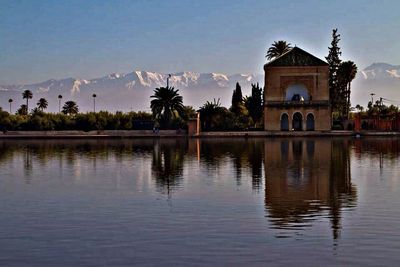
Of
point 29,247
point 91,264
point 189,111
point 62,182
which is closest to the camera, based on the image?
point 91,264

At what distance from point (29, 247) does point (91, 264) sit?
147 cm

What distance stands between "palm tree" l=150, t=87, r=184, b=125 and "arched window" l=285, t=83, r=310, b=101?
34.2 feet

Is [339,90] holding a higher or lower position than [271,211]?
higher

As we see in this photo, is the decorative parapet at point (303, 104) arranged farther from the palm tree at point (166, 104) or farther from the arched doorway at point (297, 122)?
the palm tree at point (166, 104)

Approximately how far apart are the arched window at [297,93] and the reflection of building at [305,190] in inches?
1326

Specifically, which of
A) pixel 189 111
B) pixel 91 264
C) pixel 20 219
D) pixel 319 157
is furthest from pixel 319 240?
pixel 189 111

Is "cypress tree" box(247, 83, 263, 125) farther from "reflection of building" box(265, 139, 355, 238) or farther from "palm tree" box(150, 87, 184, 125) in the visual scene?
"reflection of building" box(265, 139, 355, 238)

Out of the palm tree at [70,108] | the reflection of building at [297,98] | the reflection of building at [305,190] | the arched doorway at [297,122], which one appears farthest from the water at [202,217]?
the palm tree at [70,108]

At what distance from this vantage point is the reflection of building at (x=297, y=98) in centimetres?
5497

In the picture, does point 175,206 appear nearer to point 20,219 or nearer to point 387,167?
point 20,219

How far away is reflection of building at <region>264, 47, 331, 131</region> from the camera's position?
54969 millimetres

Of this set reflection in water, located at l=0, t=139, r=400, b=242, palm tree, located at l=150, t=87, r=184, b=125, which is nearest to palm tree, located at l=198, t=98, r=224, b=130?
palm tree, located at l=150, t=87, r=184, b=125

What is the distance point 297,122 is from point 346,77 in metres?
8.73

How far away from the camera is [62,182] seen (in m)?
16.9
